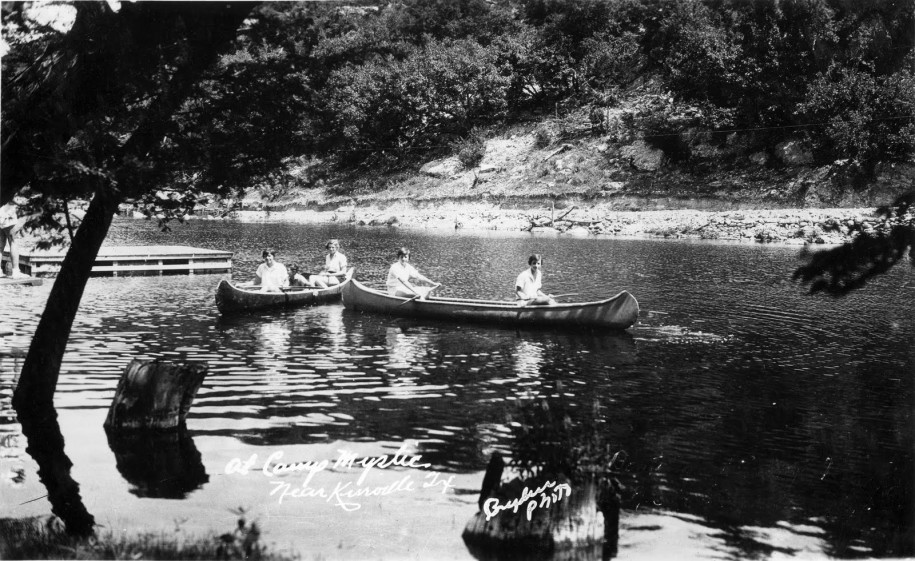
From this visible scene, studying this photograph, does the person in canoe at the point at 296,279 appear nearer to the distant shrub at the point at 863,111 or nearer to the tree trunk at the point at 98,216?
the tree trunk at the point at 98,216

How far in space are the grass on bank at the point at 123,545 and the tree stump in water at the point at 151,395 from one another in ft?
9.52

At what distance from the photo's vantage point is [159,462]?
10.2 m

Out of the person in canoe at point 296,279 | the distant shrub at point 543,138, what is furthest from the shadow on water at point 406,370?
the distant shrub at point 543,138

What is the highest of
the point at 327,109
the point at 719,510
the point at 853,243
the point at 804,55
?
the point at 804,55

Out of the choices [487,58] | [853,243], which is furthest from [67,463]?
[487,58]

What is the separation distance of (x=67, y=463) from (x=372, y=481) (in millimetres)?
3365

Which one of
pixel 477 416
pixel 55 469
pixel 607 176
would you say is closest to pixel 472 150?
pixel 607 176

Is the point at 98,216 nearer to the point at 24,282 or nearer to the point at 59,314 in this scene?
the point at 59,314

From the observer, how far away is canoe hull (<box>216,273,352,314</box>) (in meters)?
23.4

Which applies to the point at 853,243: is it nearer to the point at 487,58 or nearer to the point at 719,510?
the point at 719,510

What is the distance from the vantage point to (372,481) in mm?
9852

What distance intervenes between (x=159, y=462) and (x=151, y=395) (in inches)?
48.6

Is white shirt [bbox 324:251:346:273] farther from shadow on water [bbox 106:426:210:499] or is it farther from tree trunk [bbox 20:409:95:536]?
shadow on water [bbox 106:426:210:499]

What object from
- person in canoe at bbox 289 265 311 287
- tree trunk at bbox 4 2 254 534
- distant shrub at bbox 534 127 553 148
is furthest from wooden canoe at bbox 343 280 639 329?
distant shrub at bbox 534 127 553 148
